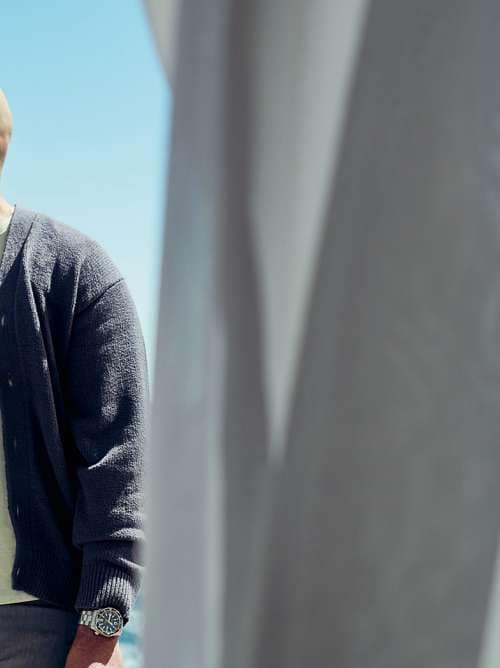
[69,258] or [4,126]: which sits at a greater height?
[4,126]

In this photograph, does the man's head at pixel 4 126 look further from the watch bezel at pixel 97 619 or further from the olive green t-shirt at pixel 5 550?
the watch bezel at pixel 97 619

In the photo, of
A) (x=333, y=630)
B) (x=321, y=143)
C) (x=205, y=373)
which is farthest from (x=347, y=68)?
(x=333, y=630)

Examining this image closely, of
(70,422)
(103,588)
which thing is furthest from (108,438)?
(103,588)

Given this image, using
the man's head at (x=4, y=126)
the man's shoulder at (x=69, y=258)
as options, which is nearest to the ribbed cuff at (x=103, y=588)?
the man's shoulder at (x=69, y=258)

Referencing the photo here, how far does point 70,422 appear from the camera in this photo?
1397 millimetres

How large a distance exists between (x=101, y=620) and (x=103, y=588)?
5cm

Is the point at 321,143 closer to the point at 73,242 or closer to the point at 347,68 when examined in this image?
the point at 347,68

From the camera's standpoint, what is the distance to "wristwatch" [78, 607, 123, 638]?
1.31 metres

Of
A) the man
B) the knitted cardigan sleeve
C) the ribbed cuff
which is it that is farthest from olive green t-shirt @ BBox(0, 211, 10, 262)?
the ribbed cuff

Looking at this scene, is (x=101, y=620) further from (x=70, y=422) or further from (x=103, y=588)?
(x=70, y=422)

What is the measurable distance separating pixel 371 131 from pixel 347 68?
0.20 feet

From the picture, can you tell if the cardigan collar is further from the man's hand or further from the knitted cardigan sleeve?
the man's hand

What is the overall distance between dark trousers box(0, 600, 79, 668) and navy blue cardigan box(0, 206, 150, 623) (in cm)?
3

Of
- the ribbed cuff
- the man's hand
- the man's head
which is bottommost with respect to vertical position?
the man's hand
